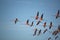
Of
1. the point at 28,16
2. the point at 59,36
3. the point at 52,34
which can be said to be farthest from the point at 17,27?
the point at 59,36

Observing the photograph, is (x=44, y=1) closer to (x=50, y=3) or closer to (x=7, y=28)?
(x=50, y=3)

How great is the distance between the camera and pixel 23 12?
1.49m

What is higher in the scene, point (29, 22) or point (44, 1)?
point (44, 1)

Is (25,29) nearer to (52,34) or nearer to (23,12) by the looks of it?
(23,12)

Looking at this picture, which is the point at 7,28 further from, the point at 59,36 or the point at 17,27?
the point at 59,36

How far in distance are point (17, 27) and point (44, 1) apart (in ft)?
1.74

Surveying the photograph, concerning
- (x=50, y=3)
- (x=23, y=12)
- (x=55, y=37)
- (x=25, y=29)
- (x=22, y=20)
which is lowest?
(x=55, y=37)

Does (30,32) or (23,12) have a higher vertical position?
(23,12)

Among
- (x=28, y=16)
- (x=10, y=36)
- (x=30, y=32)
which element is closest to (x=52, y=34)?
(x=30, y=32)

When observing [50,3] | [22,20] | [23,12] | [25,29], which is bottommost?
[25,29]

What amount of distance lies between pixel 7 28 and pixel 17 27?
14 centimetres

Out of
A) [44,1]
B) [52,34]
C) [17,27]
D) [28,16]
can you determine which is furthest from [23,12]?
[52,34]

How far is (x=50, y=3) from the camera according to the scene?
4.90ft

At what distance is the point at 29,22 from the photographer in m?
1.47
